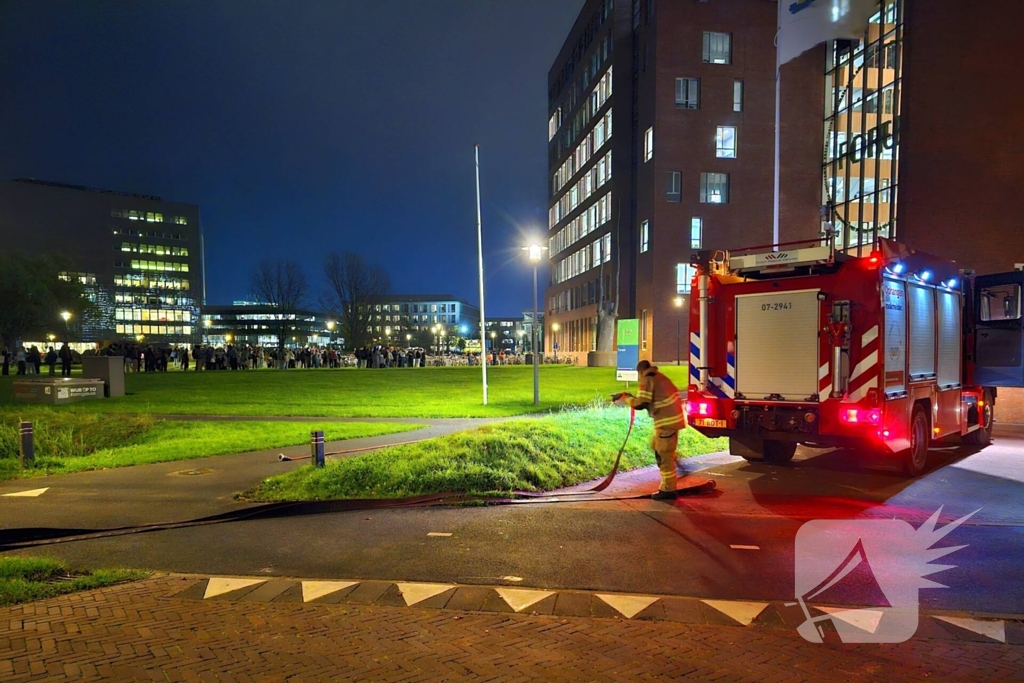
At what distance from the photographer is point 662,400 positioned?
7930 millimetres

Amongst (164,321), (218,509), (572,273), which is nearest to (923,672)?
(218,509)

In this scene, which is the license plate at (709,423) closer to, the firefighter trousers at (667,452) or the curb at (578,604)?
the firefighter trousers at (667,452)

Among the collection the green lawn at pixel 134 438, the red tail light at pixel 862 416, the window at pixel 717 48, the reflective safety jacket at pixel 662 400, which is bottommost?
the green lawn at pixel 134 438

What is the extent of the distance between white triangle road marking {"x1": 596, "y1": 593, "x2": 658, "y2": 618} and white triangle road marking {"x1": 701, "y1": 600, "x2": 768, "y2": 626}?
449mm

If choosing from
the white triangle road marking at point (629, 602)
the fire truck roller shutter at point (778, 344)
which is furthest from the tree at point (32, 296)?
the white triangle road marking at point (629, 602)

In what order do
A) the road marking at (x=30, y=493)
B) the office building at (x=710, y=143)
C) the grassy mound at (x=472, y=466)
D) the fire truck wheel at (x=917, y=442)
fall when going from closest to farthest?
the grassy mound at (x=472, y=466), the road marking at (x=30, y=493), the fire truck wheel at (x=917, y=442), the office building at (x=710, y=143)

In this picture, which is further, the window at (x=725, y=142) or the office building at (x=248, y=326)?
the office building at (x=248, y=326)

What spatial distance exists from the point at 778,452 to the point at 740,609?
6.42 m

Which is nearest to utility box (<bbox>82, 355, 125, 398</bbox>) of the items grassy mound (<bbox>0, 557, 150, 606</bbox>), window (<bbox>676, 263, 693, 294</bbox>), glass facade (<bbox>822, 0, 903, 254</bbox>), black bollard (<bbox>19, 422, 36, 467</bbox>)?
black bollard (<bbox>19, 422, 36, 467</bbox>)

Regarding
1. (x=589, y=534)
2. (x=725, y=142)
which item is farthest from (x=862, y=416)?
(x=725, y=142)

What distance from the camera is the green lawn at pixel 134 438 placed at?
10898 millimetres

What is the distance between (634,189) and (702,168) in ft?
27.8

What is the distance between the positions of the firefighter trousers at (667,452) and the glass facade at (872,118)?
1672cm

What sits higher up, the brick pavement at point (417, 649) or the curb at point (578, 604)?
the brick pavement at point (417, 649)
